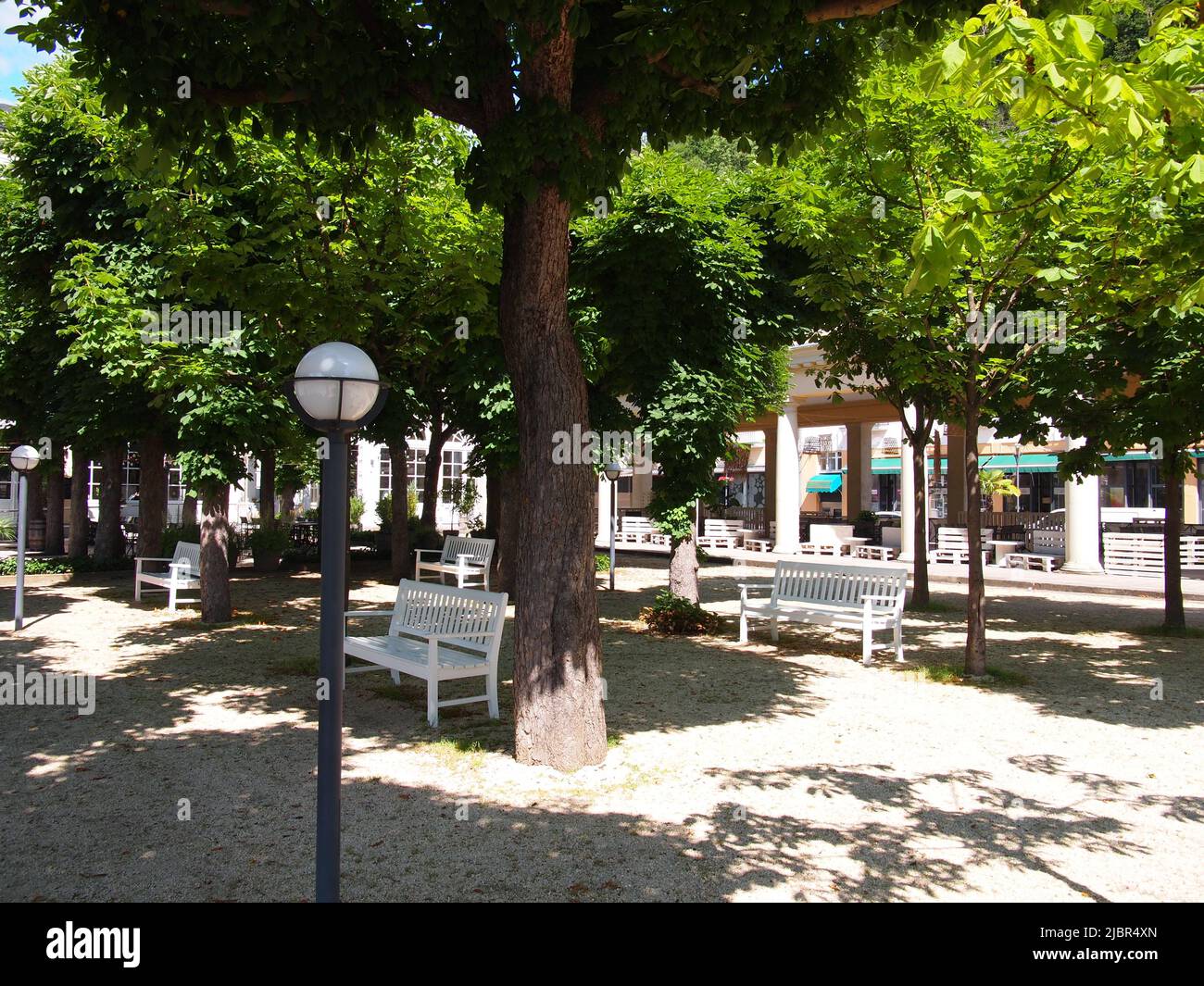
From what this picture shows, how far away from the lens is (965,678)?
873cm

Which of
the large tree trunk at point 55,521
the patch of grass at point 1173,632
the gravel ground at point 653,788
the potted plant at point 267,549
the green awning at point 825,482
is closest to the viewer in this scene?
the gravel ground at point 653,788

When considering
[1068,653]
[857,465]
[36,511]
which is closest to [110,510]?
[36,511]

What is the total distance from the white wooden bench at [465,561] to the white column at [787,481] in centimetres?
1182

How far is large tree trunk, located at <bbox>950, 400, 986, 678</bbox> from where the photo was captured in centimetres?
873

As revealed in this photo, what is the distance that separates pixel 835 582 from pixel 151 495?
13368 mm

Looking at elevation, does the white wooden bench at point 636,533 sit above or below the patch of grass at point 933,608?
above

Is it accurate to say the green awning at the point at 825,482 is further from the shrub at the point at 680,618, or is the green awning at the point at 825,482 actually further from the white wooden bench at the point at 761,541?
the shrub at the point at 680,618

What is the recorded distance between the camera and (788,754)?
617 cm

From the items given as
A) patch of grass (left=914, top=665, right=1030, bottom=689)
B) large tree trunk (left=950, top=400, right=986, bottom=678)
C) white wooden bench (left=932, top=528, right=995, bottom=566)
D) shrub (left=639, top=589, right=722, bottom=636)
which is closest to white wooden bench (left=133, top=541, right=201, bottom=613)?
shrub (left=639, top=589, right=722, bottom=636)

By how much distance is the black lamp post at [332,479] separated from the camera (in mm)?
3619

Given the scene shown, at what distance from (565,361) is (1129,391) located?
41.5 feet

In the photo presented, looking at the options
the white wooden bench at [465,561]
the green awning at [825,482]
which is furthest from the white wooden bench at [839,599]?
the green awning at [825,482]

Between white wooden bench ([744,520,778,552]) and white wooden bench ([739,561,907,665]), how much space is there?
51.6ft
